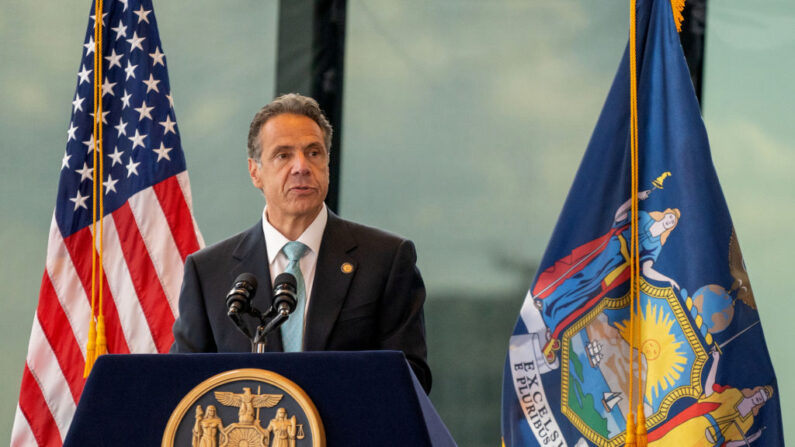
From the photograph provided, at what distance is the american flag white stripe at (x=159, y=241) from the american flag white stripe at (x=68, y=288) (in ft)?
0.91

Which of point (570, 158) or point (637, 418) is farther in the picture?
point (570, 158)

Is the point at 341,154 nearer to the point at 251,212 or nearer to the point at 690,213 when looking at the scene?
the point at 251,212

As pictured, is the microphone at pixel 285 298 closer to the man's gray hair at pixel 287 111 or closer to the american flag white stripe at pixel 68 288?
the man's gray hair at pixel 287 111

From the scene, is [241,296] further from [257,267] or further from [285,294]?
[257,267]

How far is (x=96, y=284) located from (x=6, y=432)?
100 cm

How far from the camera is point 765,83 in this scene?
3924 mm

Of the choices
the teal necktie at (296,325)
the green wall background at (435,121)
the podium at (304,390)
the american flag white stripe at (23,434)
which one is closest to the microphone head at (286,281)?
the podium at (304,390)

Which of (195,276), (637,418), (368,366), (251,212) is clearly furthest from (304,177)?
(251,212)

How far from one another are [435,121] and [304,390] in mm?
2617

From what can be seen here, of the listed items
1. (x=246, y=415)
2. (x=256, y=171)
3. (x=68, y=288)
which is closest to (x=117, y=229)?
(x=68, y=288)

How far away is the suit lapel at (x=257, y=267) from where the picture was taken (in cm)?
251

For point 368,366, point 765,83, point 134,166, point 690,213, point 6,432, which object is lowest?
point 6,432

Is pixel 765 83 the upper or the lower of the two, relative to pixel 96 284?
upper

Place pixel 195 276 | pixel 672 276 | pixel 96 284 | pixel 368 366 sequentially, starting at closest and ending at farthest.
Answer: pixel 368 366
pixel 195 276
pixel 672 276
pixel 96 284
